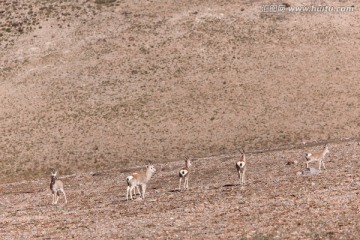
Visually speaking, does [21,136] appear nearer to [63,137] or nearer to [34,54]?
[63,137]

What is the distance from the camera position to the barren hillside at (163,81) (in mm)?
63875

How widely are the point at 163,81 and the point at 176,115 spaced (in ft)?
27.9

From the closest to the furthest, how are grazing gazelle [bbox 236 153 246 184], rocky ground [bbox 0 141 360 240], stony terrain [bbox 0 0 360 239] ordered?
1. rocky ground [bbox 0 141 360 240]
2. stony terrain [bbox 0 0 360 239]
3. grazing gazelle [bbox 236 153 246 184]

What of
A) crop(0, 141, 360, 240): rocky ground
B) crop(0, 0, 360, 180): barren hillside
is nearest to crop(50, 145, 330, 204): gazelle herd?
crop(0, 141, 360, 240): rocky ground

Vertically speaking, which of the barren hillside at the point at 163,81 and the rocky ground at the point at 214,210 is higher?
the barren hillside at the point at 163,81

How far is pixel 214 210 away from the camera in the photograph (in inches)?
1080

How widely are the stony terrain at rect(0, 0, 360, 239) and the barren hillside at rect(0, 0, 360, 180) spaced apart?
23cm

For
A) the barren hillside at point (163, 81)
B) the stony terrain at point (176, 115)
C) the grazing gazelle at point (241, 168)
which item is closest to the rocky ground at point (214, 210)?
the stony terrain at point (176, 115)

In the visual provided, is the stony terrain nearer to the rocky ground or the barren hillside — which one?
the rocky ground

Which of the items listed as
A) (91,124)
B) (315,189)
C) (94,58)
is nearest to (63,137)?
(91,124)

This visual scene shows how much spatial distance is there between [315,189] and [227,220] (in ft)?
20.6

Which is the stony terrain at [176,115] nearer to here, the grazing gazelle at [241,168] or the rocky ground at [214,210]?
the rocky ground at [214,210]

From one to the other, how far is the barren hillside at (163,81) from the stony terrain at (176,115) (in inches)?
Result: 9.0

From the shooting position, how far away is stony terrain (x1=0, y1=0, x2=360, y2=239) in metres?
27.2
